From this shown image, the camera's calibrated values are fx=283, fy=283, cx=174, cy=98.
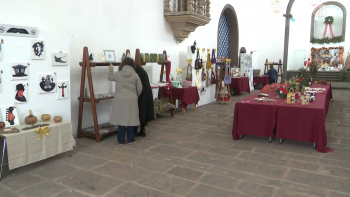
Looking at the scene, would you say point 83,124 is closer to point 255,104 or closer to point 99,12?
point 99,12

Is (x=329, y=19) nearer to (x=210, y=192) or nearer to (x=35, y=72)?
(x=210, y=192)

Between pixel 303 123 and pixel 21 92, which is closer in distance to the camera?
pixel 21 92

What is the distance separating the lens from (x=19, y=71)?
374 centimetres

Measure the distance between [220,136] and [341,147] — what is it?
1.95m

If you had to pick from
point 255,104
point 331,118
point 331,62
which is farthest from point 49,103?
point 331,62

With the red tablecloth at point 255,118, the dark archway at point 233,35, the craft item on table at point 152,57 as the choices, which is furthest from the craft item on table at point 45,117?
the dark archway at point 233,35

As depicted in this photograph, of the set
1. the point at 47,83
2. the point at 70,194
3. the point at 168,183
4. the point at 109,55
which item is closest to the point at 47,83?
the point at 47,83

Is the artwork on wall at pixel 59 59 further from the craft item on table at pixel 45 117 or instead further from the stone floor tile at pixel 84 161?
the stone floor tile at pixel 84 161

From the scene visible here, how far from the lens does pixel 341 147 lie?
453 centimetres

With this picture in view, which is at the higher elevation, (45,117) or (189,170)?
(45,117)

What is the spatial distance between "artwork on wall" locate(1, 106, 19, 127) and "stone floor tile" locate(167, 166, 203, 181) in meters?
2.09

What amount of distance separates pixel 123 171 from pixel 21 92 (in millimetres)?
1744

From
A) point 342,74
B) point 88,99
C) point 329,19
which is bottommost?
point 88,99

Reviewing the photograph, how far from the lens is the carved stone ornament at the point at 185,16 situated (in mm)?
7148
